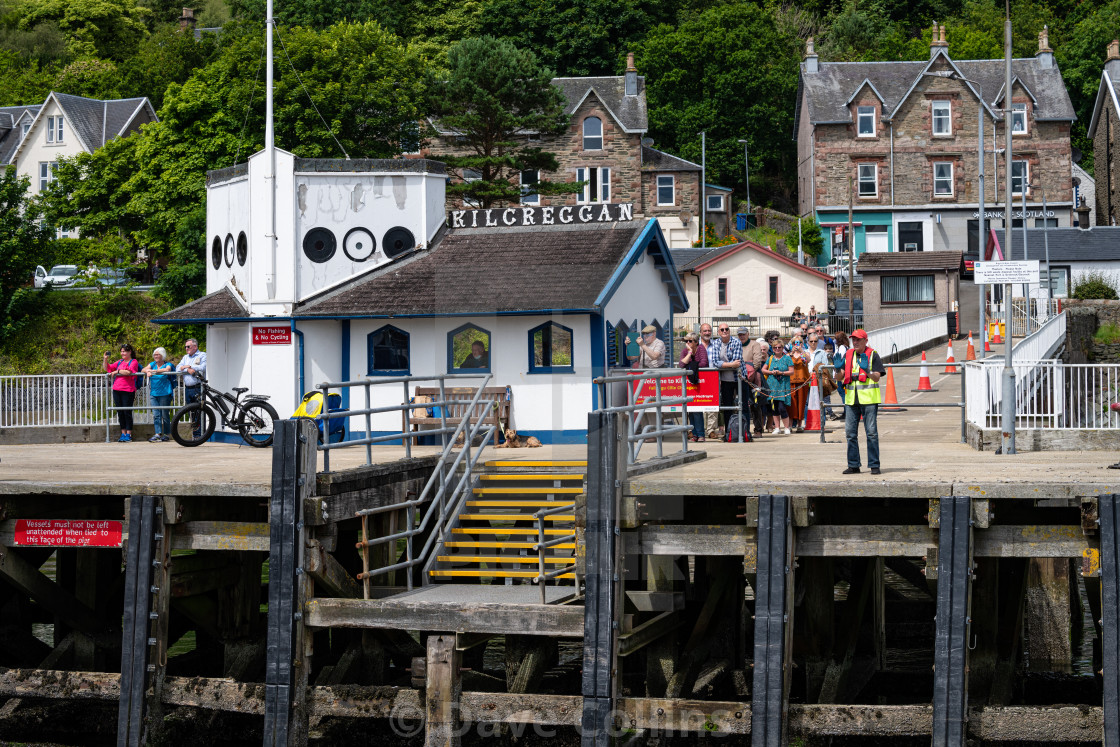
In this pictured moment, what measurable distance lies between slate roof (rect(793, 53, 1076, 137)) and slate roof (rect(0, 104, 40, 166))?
43940 mm

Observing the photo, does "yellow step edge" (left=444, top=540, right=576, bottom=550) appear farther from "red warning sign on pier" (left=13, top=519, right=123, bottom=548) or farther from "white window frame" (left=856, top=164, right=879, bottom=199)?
"white window frame" (left=856, top=164, right=879, bottom=199)

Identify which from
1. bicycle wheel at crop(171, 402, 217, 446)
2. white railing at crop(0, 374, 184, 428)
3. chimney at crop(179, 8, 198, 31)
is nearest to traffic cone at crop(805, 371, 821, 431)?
bicycle wheel at crop(171, 402, 217, 446)

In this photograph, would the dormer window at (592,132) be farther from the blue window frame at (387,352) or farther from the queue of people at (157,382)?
the blue window frame at (387,352)

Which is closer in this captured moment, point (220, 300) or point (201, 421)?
point (201, 421)

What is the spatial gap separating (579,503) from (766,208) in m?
71.2

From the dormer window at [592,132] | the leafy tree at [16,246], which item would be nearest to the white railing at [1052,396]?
the leafy tree at [16,246]

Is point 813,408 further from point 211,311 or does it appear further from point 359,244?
point 211,311

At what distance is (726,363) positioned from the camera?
20.9 metres

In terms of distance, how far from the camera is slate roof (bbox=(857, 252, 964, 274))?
54.2 m

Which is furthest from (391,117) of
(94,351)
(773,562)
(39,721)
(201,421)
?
(773,562)

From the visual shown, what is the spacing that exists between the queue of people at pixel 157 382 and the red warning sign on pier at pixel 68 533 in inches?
335

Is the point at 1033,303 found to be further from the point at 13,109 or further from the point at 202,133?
the point at 13,109

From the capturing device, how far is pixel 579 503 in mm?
12750

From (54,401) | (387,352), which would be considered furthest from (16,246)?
(387,352)
